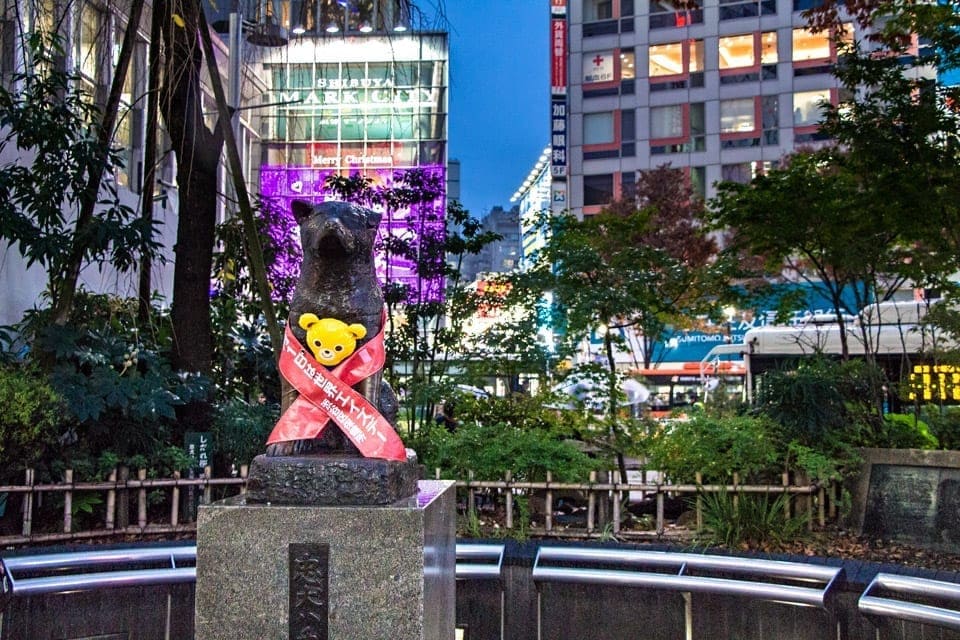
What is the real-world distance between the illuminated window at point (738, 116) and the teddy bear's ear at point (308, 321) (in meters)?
34.7

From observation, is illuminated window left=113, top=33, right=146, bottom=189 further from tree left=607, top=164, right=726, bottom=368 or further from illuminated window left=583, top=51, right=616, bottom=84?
illuminated window left=583, top=51, right=616, bottom=84

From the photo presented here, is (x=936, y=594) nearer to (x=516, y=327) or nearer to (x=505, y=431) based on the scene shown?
(x=505, y=431)

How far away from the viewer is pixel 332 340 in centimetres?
378

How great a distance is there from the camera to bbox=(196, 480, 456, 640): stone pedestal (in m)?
3.50

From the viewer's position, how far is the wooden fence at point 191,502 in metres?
6.48

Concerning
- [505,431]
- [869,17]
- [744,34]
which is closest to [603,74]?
[744,34]

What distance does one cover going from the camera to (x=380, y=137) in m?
30.2

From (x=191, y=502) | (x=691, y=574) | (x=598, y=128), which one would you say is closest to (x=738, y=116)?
(x=598, y=128)

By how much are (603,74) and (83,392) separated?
34.2 meters

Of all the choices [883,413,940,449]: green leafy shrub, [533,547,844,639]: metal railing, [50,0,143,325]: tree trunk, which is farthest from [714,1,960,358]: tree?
[50,0,143,325]: tree trunk

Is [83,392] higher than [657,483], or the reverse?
[83,392]

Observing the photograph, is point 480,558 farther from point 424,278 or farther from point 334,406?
point 424,278

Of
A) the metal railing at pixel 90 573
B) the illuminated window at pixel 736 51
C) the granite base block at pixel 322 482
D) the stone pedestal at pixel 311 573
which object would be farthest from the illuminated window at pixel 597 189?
the stone pedestal at pixel 311 573

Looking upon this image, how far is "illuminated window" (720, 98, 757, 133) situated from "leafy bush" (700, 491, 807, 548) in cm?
3151
